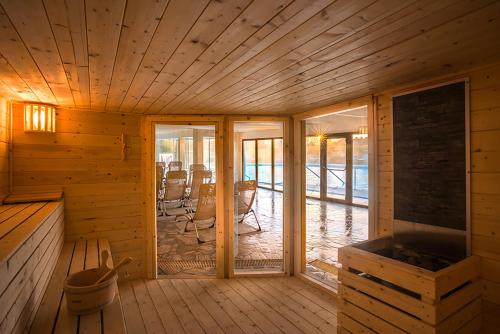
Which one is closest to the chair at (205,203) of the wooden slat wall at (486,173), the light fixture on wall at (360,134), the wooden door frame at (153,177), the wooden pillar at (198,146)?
the wooden door frame at (153,177)

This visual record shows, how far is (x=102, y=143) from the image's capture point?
9.96 feet

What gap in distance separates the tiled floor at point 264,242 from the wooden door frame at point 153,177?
0.30 m

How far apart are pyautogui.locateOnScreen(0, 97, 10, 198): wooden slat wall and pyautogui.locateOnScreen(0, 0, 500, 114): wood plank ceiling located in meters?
0.26

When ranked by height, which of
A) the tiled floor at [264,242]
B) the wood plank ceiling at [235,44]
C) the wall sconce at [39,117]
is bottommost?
the tiled floor at [264,242]

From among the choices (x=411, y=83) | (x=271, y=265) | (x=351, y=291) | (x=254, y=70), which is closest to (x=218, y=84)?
(x=254, y=70)

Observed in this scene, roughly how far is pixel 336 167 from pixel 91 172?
5933 millimetres

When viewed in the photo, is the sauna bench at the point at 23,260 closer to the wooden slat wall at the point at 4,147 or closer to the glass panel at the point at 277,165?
the wooden slat wall at the point at 4,147

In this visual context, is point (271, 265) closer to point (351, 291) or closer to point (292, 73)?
point (351, 291)

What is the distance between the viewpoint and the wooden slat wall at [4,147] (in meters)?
2.32

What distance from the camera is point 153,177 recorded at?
3.23m

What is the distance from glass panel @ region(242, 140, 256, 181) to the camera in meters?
10.2

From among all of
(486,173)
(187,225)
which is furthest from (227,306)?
(187,225)

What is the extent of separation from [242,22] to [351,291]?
Answer: 5.68 feet

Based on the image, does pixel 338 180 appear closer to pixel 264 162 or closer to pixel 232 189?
pixel 264 162
